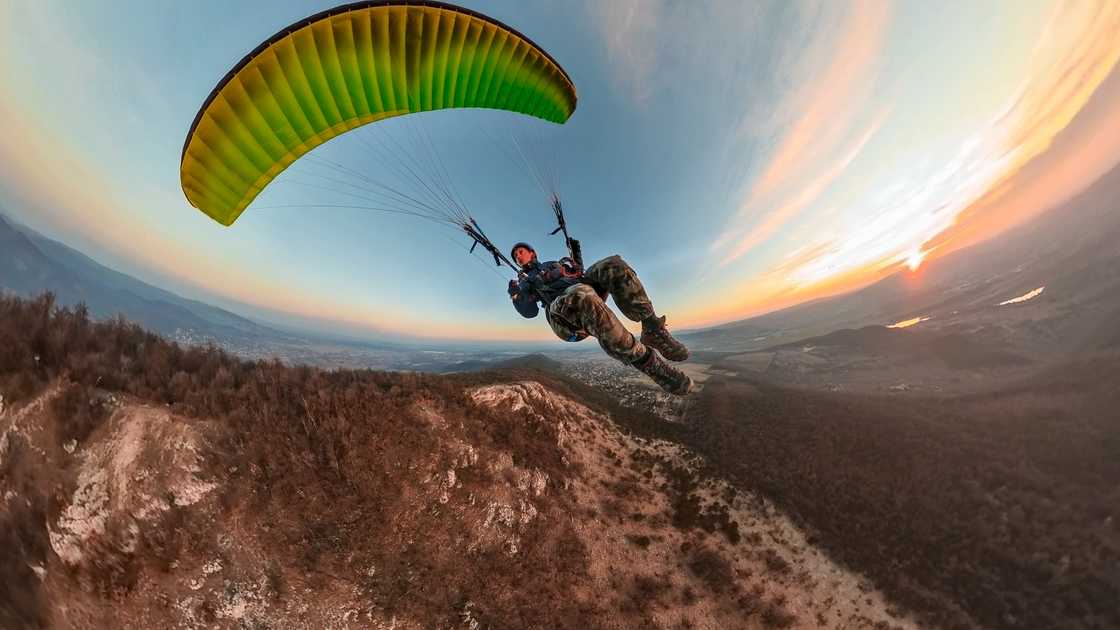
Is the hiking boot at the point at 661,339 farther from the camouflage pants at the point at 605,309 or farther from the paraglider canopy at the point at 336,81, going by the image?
the paraglider canopy at the point at 336,81

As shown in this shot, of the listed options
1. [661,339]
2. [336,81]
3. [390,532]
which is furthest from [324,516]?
[336,81]

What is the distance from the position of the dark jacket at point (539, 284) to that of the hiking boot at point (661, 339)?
105 inches

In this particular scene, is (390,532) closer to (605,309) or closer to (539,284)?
(539,284)

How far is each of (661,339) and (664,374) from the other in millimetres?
1422

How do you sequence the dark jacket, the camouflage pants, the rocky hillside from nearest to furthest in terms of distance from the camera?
the rocky hillside
the camouflage pants
the dark jacket

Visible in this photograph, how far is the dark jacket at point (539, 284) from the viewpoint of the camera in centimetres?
861

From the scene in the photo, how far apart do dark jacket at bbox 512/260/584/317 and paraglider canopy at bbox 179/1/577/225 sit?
18.6ft

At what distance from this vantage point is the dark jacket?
8.61 m

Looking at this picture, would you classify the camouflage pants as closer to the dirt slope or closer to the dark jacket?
the dark jacket

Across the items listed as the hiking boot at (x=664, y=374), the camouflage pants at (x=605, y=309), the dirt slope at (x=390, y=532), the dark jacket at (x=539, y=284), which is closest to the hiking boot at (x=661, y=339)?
the camouflage pants at (x=605, y=309)

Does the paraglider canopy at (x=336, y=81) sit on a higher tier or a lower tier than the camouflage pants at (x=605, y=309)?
higher

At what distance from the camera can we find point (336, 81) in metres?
7.91

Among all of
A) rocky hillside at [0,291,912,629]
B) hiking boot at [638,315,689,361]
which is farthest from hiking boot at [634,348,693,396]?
rocky hillside at [0,291,912,629]

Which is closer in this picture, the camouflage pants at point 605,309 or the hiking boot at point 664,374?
the camouflage pants at point 605,309
